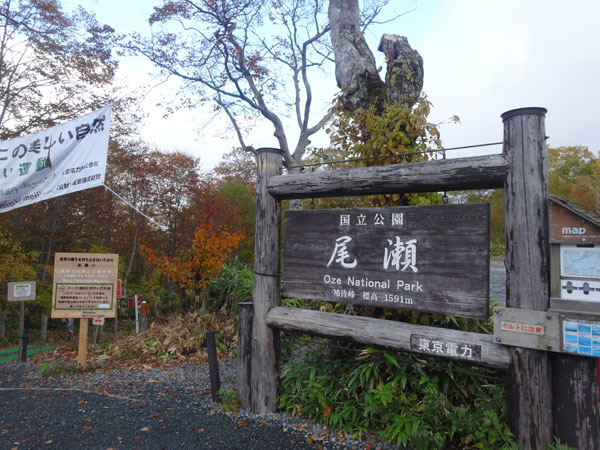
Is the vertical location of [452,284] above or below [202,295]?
above

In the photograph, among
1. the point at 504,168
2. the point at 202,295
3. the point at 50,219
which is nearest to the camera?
the point at 504,168

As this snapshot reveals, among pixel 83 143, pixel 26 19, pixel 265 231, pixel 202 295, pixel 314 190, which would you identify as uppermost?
pixel 26 19

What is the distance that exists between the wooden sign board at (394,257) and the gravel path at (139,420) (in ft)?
4.09

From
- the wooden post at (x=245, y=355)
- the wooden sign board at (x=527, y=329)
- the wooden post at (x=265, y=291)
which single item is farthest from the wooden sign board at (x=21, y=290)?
the wooden sign board at (x=527, y=329)

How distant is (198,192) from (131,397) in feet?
34.2

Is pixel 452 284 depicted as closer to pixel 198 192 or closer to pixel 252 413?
pixel 252 413

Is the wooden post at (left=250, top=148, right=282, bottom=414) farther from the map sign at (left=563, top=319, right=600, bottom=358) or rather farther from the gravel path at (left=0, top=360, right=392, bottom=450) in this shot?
the map sign at (left=563, top=319, right=600, bottom=358)

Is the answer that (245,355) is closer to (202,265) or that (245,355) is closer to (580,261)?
(580,261)

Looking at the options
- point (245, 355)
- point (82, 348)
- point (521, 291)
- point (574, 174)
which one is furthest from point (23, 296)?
point (574, 174)

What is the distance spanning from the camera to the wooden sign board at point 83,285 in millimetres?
6151

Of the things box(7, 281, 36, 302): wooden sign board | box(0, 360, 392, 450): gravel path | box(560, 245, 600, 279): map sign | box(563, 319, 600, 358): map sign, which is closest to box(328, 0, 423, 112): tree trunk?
box(560, 245, 600, 279): map sign

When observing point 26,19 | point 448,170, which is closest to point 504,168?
point 448,170

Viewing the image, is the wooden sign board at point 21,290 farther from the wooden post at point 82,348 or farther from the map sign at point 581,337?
the map sign at point 581,337

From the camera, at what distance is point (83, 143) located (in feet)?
17.6
